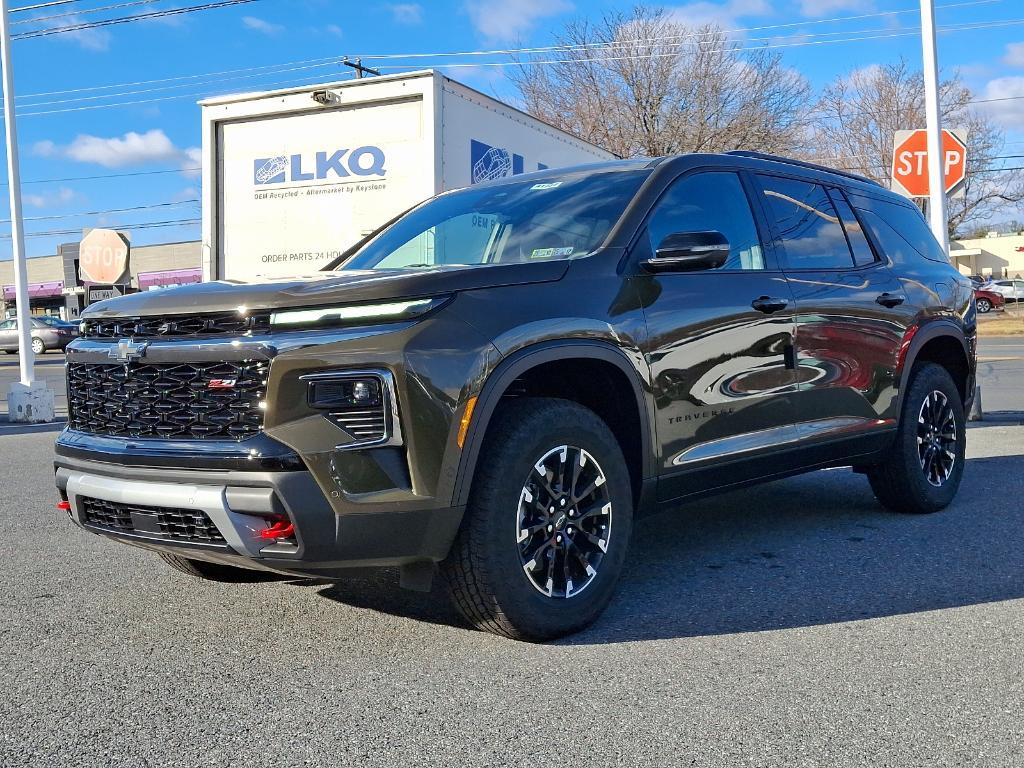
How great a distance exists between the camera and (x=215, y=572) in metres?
4.64

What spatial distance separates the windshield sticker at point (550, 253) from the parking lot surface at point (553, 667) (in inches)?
57.1

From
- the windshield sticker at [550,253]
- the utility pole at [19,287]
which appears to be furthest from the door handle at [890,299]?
the utility pole at [19,287]

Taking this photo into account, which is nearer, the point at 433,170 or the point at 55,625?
the point at 55,625

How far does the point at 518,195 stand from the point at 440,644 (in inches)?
86.1

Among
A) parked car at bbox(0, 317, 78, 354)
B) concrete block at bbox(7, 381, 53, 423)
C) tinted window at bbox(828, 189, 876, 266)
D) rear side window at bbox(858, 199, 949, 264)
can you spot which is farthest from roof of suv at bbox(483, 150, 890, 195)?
parked car at bbox(0, 317, 78, 354)

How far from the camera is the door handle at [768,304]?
15.4 ft

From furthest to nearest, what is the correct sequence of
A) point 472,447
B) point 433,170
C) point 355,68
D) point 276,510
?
point 355,68
point 433,170
point 472,447
point 276,510

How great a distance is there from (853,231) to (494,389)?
9.82ft

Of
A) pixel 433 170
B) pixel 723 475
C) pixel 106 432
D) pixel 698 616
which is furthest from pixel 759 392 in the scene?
pixel 433 170

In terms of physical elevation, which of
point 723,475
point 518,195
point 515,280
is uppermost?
point 518,195

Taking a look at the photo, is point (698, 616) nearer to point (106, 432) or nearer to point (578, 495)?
point (578, 495)

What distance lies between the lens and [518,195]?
4930mm

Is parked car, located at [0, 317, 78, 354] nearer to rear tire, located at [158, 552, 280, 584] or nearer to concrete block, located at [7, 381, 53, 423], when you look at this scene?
concrete block, located at [7, 381, 53, 423]

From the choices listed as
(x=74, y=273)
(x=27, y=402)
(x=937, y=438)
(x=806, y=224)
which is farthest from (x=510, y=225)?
(x=74, y=273)
